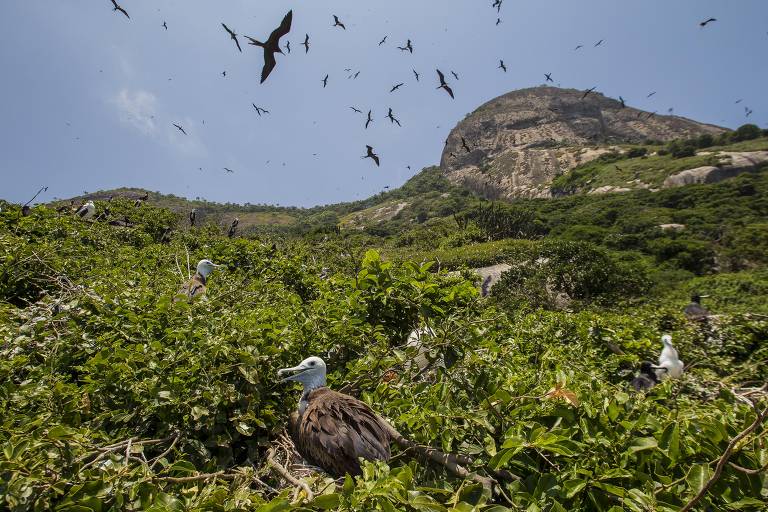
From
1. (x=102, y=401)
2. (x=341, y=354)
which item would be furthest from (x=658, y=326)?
(x=102, y=401)

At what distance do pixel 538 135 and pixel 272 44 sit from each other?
104388mm

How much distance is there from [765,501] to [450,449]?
1.12 m

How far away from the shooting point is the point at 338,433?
2.44m

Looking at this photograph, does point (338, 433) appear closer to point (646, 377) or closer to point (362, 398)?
point (362, 398)

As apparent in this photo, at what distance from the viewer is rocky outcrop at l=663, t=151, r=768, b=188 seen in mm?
46312

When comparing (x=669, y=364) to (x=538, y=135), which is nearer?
(x=669, y=364)

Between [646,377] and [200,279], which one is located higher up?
[200,279]

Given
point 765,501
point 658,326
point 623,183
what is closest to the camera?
point 765,501

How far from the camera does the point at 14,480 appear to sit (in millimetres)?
1480

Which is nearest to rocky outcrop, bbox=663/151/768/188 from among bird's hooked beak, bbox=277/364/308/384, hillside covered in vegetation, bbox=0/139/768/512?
hillside covered in vegetation, bbox=0/139/768/512

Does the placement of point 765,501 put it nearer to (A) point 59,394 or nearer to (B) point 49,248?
(A) point 59,394

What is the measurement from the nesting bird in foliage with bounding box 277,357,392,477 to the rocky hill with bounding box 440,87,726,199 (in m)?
74.1

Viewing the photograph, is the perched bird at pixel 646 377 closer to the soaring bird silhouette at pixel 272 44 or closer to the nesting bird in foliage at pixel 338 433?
the nesting bird in foliage at pixel 338 433

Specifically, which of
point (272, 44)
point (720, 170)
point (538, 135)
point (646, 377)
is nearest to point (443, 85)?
point (272, 44)
